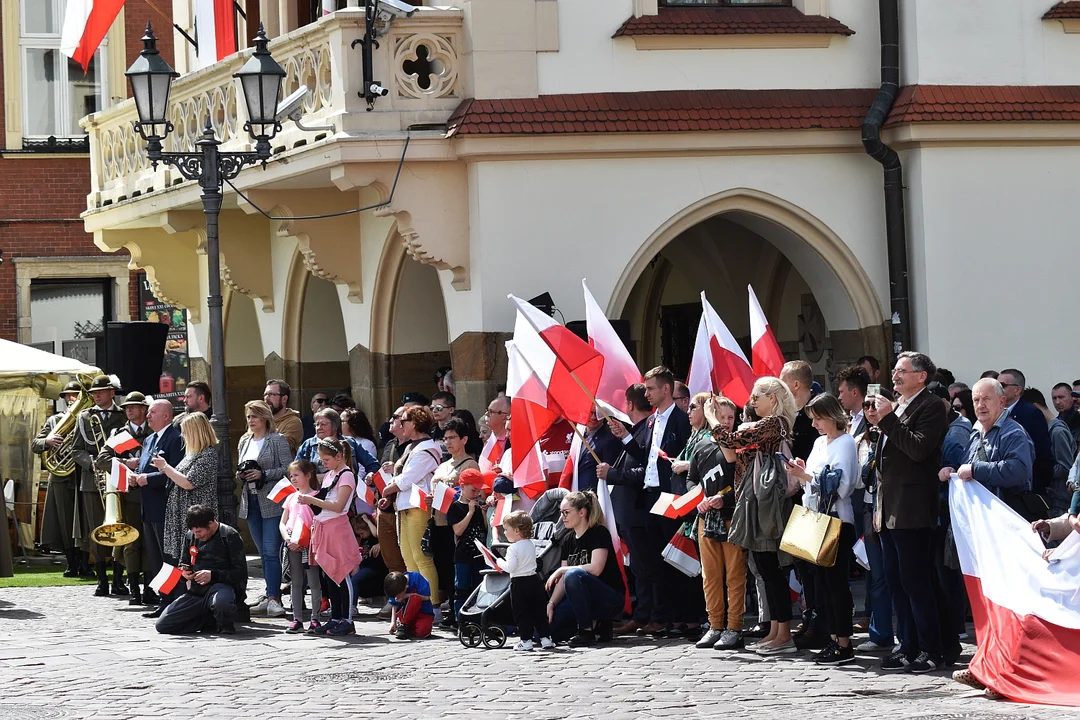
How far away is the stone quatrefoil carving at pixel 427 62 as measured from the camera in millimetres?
15422

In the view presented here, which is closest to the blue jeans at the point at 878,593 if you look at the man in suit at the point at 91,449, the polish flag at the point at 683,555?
the polish flag at the point at 683,555

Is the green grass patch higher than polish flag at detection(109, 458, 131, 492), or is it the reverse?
polish flag at detection(109, 458, 131, 492)

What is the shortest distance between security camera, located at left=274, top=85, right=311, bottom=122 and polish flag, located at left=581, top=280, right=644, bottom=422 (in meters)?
3.57

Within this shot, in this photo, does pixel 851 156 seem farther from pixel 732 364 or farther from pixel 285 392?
pixel 285 392

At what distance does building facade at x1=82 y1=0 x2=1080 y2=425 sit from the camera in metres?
15.4

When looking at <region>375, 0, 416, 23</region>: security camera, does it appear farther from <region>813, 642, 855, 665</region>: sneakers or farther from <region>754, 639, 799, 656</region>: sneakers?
<region>813, 642, 855, 665</region>: sneakers

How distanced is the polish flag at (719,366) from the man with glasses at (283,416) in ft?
12.0

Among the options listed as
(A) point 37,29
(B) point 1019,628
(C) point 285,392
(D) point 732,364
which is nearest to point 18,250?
(A) point 37,29

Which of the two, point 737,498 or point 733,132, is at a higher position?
point 733,132

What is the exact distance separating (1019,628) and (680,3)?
7.92m

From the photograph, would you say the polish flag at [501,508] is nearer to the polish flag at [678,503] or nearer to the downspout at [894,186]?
the polish flag at [678,503]

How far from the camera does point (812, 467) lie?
11172mm

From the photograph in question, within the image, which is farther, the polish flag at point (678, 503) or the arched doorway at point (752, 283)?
the arched doorway at point (752, 283)

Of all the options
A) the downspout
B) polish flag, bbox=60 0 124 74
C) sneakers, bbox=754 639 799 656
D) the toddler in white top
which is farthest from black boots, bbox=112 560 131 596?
the downspout
